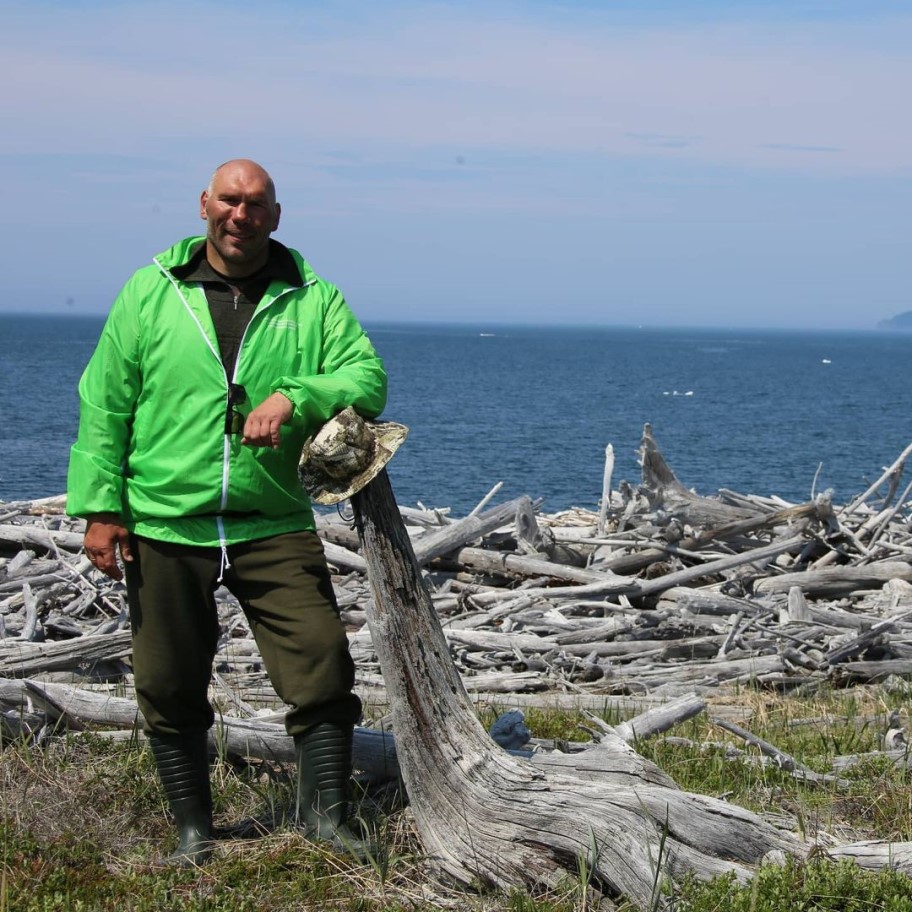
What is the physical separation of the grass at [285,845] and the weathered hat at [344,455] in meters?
1.37

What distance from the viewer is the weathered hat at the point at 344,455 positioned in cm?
452

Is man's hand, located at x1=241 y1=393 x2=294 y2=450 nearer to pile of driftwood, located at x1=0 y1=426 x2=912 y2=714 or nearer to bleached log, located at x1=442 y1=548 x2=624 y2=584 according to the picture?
pile of driftwood, located at x1=0 y1=426 x2=912 y2=714

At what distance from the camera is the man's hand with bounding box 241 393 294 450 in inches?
172

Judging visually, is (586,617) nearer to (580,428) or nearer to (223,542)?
(223,542)

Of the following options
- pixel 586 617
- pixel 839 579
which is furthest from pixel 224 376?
pixel 839 579

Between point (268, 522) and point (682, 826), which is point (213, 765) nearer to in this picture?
point (268, 522)

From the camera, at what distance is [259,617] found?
4801 millimetres

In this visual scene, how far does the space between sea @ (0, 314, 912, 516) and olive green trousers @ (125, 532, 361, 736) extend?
27.0ft

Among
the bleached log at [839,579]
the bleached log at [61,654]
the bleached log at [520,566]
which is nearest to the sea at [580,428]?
the bleached log at [839,579]

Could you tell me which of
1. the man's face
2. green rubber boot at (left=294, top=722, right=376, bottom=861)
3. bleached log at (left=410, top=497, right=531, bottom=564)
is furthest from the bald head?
bleached log at (left=410, top=497, right=531, bottom=564)

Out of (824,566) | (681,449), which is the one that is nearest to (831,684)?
(824,566)

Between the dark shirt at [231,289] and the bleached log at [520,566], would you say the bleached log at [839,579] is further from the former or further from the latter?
the dark shirt at [231,289]

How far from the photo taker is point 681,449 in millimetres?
55688

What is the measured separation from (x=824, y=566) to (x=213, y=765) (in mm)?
7493
